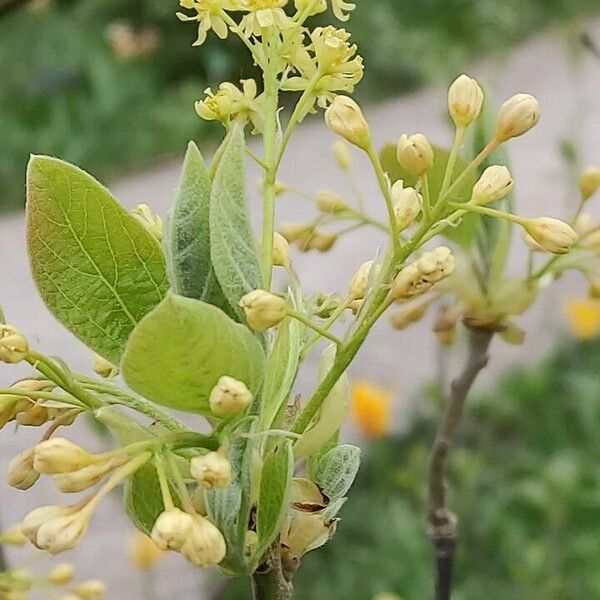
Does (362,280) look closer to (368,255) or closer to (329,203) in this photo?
(329,203)

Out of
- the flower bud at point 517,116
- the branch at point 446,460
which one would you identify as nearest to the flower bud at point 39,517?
the flower bud at point 517,116

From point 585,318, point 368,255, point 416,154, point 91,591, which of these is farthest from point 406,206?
point 368,255

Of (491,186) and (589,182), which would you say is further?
(589,182)

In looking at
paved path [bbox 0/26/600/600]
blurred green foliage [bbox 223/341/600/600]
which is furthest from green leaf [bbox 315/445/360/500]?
paved path [bbox 0/26/600/600]

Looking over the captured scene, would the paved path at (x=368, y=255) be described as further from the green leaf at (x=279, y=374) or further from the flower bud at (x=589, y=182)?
the green leaf at (x=279, y=374)

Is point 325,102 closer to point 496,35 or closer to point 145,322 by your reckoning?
point 145,322

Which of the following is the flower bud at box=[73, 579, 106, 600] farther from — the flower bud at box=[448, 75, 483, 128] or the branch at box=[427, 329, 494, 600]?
the flower bud at box=[448, 75, 483, 128]

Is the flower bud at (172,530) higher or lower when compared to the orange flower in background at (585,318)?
higher

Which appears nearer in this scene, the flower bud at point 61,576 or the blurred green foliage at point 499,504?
the flower bud at point 61,576
